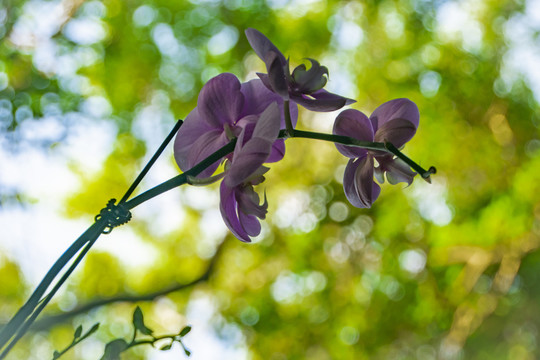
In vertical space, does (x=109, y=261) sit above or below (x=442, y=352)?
above

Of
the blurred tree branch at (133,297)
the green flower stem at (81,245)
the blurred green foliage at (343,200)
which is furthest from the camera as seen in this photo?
the blurred green foliage at (343,200)

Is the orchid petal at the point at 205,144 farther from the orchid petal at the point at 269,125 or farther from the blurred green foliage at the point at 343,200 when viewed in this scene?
the blurred green foliage at the point at 343,200

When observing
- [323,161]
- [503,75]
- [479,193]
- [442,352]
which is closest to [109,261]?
[323,161]

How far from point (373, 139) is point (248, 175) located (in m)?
0.08

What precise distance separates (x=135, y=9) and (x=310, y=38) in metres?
1.00

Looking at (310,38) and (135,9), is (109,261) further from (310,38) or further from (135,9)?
(310,38)

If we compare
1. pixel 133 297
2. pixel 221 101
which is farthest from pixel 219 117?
pixel 133 297

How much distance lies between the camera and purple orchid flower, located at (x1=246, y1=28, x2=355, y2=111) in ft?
0.75

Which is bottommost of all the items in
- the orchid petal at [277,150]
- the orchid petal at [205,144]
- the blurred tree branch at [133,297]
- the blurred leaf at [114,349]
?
the blurred tree branch at [133,297]

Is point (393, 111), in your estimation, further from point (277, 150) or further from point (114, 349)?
point (114, 349)

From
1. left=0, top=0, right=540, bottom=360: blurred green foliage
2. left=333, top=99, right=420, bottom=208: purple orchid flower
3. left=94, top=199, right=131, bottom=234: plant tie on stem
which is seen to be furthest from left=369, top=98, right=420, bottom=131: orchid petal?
left=0, top=0, right=540, bottom=360: blurred green foliage

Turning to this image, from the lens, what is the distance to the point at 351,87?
2766 millimetres

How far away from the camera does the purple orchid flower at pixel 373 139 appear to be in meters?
0.25

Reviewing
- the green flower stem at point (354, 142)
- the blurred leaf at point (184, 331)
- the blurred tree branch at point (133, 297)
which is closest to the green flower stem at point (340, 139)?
the green flower stem at point (354, 142)
